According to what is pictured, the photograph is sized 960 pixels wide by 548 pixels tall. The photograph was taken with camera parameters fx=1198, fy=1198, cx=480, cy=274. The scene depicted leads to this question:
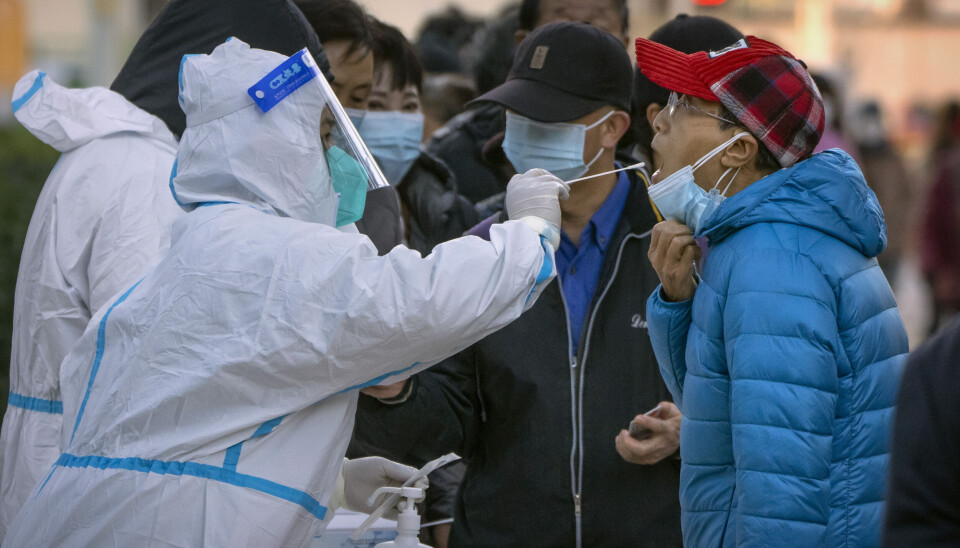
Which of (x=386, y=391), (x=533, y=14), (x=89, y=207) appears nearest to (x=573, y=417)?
(x=386, y=391)

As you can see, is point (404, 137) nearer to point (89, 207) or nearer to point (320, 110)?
point (89, 207)

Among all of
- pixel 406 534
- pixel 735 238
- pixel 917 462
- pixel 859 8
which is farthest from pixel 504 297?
pixel 859 8

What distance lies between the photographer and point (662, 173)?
264 cm

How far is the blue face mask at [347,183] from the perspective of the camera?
2.76m

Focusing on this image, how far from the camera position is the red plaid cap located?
2455mm

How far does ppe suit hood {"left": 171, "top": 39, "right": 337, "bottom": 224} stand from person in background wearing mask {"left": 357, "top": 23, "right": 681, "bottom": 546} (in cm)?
51

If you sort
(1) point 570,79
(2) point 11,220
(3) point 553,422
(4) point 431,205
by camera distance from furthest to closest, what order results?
(2) point 11,220 < (4) point 431,205 < (1) point 570,79 < (3) point 553,422

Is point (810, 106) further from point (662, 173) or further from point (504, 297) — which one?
point (504, 297)

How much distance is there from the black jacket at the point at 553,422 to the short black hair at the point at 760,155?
64 cm

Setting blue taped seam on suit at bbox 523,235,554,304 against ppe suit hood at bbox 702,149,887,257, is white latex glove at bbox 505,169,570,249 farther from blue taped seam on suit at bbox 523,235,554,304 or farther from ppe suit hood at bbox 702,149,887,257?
ppe suit hood at bbox 702,149,887,257

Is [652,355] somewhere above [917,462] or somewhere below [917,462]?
below

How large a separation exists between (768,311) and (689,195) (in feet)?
1.32

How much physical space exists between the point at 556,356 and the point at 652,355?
0.82 feet

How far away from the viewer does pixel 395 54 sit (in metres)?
4.64
